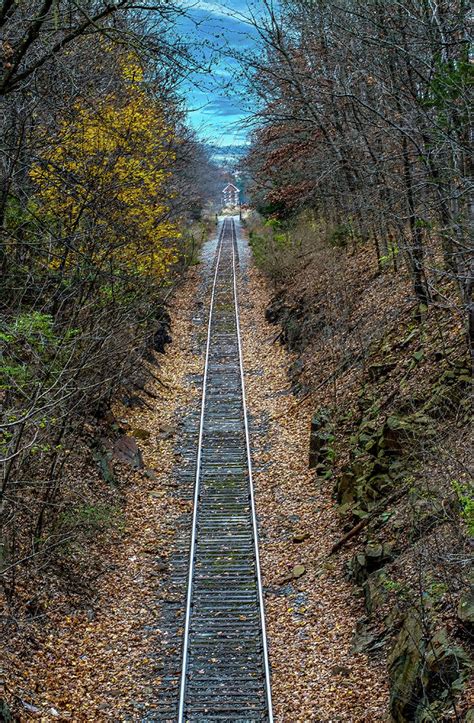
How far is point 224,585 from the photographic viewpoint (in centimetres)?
1312

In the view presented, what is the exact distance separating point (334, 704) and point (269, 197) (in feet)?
79.3

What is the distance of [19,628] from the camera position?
36.7 feet

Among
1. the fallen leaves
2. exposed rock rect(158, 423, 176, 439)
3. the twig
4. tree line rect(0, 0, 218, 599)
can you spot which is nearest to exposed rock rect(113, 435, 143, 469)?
tree line rect(0, 0, 218, 599)

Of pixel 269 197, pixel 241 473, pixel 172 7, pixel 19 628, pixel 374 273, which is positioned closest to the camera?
pixel 172 7

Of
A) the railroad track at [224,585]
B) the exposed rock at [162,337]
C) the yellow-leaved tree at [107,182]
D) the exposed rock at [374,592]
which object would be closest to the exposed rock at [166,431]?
the railroad track at [224,585]

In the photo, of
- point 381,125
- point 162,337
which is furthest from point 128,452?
point 162,337

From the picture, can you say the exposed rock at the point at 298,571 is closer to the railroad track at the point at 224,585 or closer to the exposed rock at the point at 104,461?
the railroad track at the point at 224,585

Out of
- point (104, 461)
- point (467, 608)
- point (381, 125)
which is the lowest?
point (104, 461)

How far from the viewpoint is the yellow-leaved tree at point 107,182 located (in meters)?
13.0

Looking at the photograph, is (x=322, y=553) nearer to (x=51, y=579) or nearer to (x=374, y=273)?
(x=51, y=579)

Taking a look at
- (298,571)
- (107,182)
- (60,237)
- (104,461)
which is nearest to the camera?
(60,237)

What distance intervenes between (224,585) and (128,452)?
5.96 metres

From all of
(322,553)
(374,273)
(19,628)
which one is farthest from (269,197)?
(19,628)

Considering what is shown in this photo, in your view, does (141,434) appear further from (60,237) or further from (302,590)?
(60,237)
